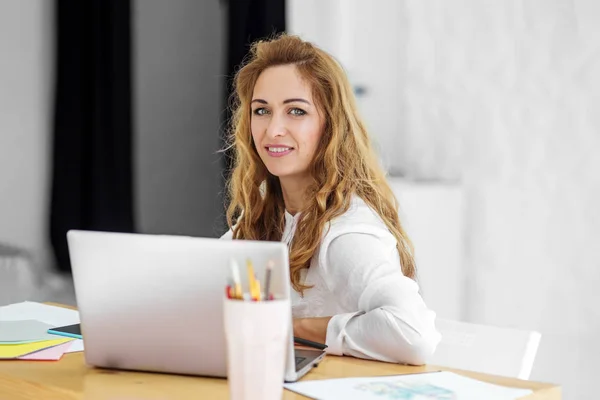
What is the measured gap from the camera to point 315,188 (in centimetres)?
205

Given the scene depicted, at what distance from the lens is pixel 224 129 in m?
4.06

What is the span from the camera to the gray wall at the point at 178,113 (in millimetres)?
4004

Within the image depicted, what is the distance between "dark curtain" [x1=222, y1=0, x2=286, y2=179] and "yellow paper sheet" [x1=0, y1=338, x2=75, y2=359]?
2292 mm

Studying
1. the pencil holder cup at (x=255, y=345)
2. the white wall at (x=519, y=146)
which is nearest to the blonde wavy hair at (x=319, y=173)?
the pencil holder cup at (x=255, y=345)

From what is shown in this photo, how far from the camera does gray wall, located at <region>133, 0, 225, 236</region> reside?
400cm

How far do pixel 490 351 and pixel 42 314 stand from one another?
3.06 ft

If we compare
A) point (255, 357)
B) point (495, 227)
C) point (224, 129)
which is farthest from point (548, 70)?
point (255, 357)

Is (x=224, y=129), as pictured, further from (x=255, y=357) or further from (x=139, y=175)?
(x=255, y=357)

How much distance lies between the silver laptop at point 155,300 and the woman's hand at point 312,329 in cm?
28

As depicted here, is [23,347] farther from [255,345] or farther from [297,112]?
[297,112]

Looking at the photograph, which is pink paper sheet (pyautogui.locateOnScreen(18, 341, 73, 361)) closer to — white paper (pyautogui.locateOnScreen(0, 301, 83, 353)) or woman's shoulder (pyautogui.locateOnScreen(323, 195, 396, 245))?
white paper (pyautogui.locateOnScreen(0, 301, 83, 353))

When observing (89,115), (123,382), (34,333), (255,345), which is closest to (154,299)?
(123,382)

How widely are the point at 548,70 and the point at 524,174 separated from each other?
0.40 meters

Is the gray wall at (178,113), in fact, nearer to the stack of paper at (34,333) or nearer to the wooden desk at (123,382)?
the stack of paper at (34,333)
